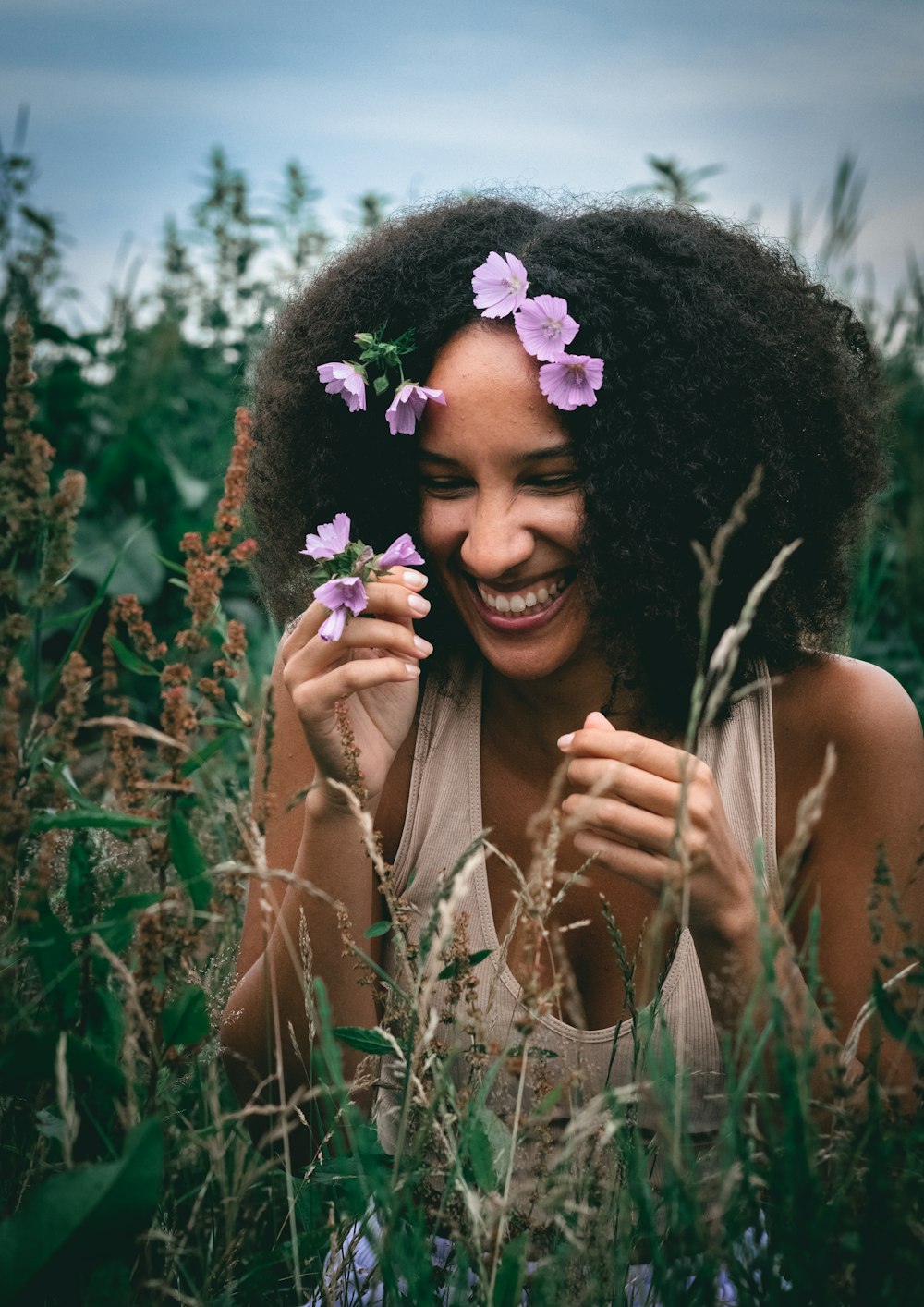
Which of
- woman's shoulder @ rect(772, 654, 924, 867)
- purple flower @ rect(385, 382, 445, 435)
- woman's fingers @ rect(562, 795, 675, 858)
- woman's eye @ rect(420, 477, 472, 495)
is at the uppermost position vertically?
purple flower @ rect(385, 382, 445, 435)

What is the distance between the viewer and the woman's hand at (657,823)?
1.24 metres

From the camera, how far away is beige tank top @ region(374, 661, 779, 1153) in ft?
5.72

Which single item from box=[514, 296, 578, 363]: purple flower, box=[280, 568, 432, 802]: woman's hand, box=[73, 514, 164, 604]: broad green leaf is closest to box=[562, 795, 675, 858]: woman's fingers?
box=[280, 568, 432, 802]: woman's hand

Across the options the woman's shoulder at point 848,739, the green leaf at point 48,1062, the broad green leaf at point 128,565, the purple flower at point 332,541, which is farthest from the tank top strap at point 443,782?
the broad green leaf at point 128,565

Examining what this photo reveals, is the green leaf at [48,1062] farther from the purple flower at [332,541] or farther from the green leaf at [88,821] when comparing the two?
the purple flower at [332,541]

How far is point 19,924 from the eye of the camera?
1.09 metres

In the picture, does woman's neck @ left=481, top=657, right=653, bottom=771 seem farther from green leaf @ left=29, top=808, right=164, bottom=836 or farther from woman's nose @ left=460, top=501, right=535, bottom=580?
green leaf @ left=29, top=808, right=164, bottom=836

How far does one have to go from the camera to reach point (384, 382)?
1658 millimetres

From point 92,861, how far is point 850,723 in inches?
47.1

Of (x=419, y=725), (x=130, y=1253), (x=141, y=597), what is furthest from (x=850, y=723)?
(x=141, y=597)

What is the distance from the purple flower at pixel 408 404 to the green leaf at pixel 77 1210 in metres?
1.07

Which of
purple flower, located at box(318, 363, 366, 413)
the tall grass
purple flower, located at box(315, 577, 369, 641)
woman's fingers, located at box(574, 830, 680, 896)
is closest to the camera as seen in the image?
the tall grass

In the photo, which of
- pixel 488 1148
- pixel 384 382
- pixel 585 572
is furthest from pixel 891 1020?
pixel 384 382

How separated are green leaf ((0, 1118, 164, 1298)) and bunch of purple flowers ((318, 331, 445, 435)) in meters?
1.07
